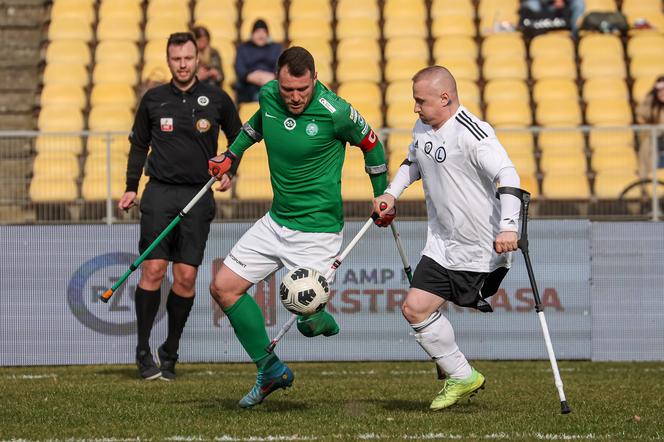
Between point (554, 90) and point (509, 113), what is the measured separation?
80 cm

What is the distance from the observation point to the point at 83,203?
12.0m

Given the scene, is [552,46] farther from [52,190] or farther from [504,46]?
[52,190]

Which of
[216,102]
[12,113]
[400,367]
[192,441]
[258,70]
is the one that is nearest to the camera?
[192,441]

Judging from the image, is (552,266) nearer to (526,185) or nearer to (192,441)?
(526,185)

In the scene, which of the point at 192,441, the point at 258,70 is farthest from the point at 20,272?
the point at 192,441

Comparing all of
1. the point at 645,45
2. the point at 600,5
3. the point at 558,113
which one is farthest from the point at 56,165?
the point at 600,5

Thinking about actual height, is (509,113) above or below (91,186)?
above

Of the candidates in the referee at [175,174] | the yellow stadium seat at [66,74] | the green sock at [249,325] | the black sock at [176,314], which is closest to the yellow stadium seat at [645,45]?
the yellow stadium seat at [66,74]

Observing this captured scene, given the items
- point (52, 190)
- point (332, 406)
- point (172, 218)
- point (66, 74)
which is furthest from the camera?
point (66, 74)

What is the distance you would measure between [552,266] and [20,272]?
5035 millimetres

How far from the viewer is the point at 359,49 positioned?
16812 millimetres

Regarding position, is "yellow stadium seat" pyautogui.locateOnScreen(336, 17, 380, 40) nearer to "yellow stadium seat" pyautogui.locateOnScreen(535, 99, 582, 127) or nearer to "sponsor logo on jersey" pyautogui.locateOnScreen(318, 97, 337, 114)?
"yellow stadium seat" pyautogui.locateOnScreen(535, 99, 582, 127)

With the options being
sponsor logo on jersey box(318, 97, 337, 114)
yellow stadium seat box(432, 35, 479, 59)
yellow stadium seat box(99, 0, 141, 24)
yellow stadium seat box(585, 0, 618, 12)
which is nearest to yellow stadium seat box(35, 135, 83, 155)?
sponsor logo on jersey box(318, 97, 337, 114)

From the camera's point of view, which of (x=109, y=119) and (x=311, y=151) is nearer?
(x=311, y=151)
